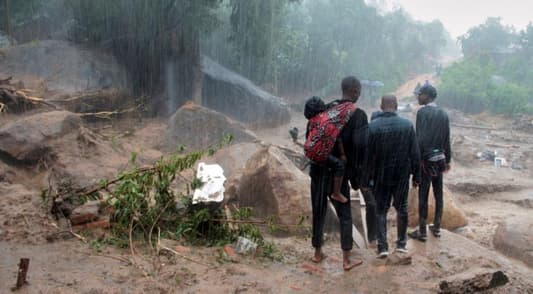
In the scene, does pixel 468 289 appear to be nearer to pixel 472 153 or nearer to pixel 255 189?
pixel 255 189

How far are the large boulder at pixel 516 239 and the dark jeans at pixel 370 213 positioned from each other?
201cm

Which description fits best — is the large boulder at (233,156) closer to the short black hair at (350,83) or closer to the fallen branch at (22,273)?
the short black hair at (350,83)

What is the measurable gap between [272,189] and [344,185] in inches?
68.8

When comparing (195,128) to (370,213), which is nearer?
(370,213)

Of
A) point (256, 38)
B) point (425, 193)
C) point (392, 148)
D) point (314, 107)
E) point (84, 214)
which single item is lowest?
point (84, 214)

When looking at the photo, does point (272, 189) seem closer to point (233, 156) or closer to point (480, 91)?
point (233, 156)

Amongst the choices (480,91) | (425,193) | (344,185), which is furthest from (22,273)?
(480,91)

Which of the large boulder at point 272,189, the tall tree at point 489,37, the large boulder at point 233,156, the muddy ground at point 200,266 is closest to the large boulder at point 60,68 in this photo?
the large boulder at point 233,156

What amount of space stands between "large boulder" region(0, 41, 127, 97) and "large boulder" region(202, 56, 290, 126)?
410 cm

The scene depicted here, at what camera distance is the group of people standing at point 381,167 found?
367cm

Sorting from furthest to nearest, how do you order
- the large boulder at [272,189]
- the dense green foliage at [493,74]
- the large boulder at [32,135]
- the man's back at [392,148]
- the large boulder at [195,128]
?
the dense green foliage at [493,74], the large boulder at [195,128], the large boulder at [32,135], the large boulder at [272,189], the man's back at [392,148]

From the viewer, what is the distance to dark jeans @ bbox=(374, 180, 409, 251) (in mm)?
4164

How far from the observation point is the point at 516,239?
5566mm

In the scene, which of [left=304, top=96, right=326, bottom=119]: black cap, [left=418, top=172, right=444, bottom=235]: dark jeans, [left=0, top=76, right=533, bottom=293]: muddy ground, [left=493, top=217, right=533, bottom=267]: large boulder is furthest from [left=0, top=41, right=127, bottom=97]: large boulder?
[left=493, top=217, right=533, bottom=267]: large boulder
